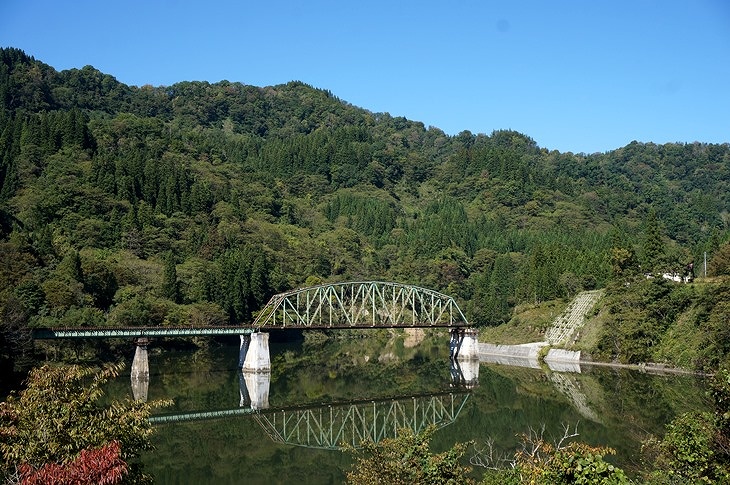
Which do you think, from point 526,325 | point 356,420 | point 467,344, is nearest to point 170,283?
point 467,344

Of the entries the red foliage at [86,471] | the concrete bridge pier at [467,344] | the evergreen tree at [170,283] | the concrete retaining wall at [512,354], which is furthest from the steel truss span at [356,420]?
the evergreen tree at [170,283]

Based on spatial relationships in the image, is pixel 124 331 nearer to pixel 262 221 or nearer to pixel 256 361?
pixel 256 361

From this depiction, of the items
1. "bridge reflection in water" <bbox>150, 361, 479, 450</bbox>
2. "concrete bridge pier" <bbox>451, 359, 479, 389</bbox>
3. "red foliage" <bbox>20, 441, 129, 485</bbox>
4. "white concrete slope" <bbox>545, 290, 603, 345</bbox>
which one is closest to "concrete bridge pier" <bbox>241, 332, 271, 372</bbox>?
"bridge reflection in water" <bbox>150, 361, 479, 450</bbox>

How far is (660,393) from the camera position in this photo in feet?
166

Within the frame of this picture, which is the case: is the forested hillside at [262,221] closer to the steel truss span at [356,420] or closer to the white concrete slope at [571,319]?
the white concrete slope at [571,319]

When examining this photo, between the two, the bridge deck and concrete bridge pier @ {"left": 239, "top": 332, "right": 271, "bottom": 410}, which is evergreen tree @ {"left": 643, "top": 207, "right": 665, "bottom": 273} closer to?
concrete bridge pier @ {"left": 239, "top": 332, "right": 271, "bottom": 410}

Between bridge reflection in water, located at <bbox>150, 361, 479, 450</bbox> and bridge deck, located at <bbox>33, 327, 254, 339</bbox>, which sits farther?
bridge deck, located at <bbox>33, 327, 254, 339</bbox>

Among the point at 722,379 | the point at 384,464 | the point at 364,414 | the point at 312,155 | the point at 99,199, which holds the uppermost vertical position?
the point at 312,155

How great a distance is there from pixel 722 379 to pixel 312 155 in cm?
15893

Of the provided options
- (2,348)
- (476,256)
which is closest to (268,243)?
(476,256)

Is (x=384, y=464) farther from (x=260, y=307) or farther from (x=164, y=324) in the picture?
(x=260, y=307)

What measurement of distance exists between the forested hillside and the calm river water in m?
12.7

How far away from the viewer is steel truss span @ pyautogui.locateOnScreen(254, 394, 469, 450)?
41.1 m

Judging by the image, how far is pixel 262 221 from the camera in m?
124
